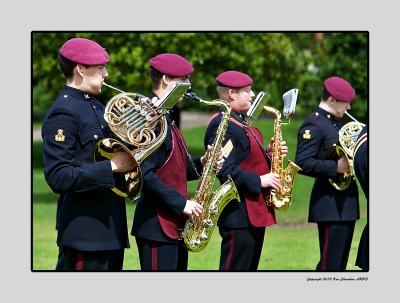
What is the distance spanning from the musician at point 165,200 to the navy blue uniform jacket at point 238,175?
2.99 ft

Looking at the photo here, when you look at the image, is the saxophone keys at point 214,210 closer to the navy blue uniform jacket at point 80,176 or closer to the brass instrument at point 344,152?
the navy blue uniform jacket at point 80,176

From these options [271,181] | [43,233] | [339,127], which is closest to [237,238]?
A: [271,181]

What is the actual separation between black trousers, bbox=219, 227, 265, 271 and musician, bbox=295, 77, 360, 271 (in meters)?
1.21

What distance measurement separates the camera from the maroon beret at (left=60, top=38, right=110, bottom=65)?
7.64 meters

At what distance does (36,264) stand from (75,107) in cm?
432

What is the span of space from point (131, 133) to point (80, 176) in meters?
0.51

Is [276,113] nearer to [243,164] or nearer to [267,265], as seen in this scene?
[243,164]

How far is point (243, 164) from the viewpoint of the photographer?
9359 millimetres

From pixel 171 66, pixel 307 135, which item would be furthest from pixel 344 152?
pixel 171 66

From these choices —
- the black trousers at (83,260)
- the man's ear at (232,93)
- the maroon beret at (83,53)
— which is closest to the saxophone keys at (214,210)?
the black trousers at (83,260)

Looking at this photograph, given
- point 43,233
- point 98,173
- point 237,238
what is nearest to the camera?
point 98,173

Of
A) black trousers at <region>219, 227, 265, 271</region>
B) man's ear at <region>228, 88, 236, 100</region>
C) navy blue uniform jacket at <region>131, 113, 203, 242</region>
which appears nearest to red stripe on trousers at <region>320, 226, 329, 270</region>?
black trousers at <region>219, 227, 265, 271</region>

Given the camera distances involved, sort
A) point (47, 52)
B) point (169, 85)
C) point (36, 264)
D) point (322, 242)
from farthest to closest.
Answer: point (47, 52) < point (36, 264) < point (322, 242) < point (169, 85)

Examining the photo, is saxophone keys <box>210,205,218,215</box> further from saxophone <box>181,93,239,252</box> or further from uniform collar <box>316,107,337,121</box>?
uniform collar <box>316,107,337,121</box>
